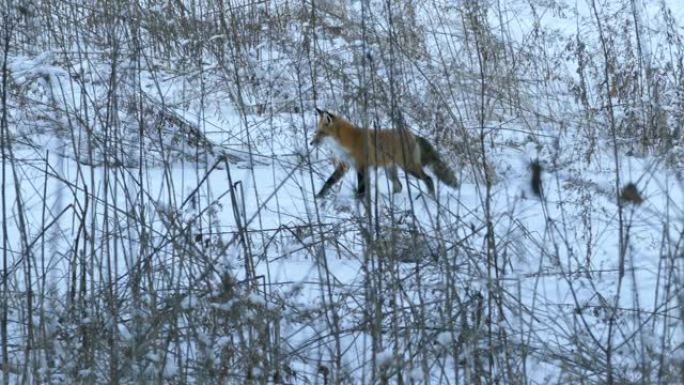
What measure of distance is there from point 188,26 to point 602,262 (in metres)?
4.09

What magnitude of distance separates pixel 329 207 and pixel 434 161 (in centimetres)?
60

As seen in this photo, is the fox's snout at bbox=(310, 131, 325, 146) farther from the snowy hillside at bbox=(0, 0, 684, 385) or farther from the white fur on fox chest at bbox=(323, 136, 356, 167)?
the snowy hillside at bbox=(0, 0, 684, 385)

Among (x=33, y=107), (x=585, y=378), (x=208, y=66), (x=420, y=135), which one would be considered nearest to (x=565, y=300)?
(x=585, y=378)

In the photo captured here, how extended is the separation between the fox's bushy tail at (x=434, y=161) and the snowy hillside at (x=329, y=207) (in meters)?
0.12

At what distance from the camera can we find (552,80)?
741 centimetres

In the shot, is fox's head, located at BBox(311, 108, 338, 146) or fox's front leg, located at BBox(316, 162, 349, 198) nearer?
fox's front leg, located at BBox(316, 162, 349, 198)

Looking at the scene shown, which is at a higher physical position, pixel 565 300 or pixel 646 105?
pixel 646 105

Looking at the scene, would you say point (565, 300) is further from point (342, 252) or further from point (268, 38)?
point (268, 38)

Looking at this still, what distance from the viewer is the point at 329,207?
510 cm

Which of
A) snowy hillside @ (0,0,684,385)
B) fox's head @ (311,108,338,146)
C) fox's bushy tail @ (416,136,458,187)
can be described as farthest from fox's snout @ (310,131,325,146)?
fox's bushy tail @ (416,136,458,187)

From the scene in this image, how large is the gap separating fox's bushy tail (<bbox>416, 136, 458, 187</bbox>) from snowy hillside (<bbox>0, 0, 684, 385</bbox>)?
0.12 meters

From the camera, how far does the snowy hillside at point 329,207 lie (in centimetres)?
273

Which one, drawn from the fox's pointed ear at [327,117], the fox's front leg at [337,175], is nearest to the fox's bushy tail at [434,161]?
the fox's front leg at [337,175]

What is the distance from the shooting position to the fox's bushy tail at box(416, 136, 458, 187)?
5.24m
